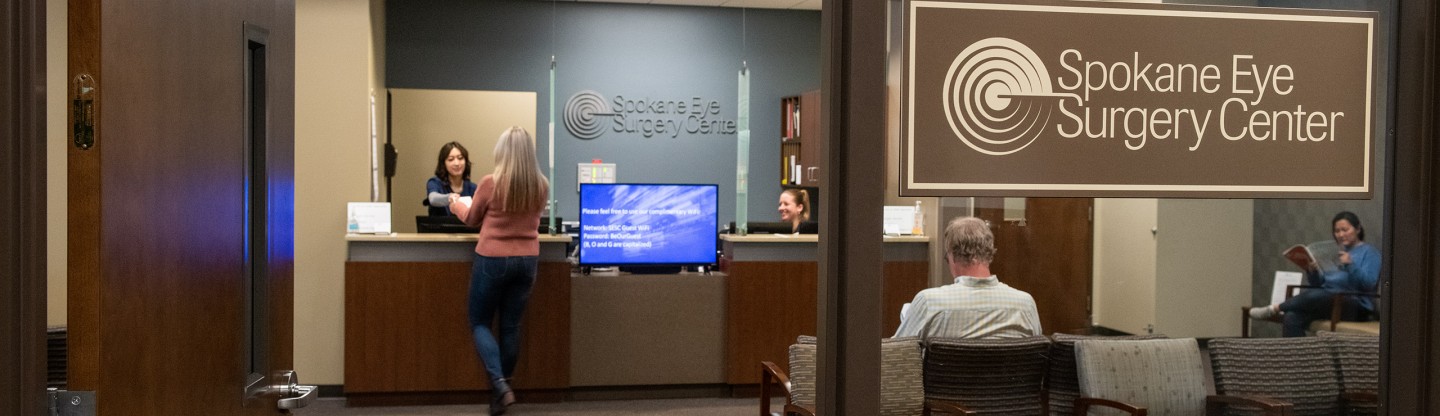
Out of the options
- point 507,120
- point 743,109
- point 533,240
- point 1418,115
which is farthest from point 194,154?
point 507,120

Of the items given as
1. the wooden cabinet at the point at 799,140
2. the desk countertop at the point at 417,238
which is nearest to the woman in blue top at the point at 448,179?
the desk countertop at the point at 417,238

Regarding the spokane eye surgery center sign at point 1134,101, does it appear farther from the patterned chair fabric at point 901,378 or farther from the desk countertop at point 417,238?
the desk countertop at point 417,238

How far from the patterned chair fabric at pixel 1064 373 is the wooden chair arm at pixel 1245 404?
157 millimetres

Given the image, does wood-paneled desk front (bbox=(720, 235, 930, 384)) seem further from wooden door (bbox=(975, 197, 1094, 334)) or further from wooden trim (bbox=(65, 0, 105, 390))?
wooden trim (bbox=(65, 0, 105, 390))

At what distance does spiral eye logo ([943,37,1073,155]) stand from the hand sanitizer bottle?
0.14m

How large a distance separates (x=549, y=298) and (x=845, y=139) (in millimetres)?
4491

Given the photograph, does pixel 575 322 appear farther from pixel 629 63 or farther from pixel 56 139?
pixel 629 63

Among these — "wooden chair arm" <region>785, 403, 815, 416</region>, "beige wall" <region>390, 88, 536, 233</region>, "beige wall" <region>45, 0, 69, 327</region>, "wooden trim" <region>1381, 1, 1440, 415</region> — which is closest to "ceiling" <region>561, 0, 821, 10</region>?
"beige wall" <region>390, 88, 536, 233</region>

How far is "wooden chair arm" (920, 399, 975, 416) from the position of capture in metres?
2.32

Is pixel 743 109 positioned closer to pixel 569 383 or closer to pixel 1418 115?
pixel 569 383

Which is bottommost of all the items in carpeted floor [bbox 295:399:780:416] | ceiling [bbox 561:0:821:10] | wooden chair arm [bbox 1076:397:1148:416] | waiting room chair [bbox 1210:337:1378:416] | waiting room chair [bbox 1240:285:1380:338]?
carpeted floor [bbox 295:399:780:416]

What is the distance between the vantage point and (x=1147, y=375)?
7.25ft

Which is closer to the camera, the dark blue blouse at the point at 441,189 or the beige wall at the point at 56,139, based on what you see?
the beige wall at the point at 56,139

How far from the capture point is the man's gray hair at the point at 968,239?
198 cm
